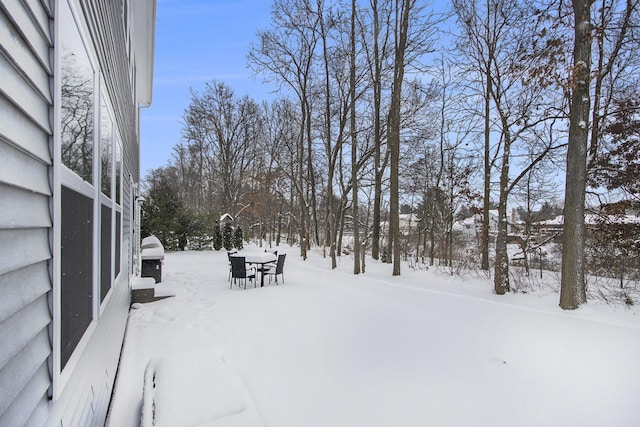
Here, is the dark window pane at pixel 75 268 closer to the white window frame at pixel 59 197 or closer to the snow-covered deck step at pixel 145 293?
the white window frame at pixel 59 197

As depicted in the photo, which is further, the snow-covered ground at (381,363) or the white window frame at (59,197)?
the snow-covered ground at (381,363)

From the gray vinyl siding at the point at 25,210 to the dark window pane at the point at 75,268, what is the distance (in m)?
0.26

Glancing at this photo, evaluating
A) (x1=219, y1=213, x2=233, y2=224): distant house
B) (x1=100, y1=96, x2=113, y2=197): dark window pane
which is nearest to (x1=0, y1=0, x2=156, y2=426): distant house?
(x1=100, y1=96, x2=113, y2=197): dark window pane

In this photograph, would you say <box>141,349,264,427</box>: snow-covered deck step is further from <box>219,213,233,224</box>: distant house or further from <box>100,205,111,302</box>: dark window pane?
<box>219,213,233,224</box>: distant house

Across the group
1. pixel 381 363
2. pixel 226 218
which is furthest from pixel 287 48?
pixel 381 363

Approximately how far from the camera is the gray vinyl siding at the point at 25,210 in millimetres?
871

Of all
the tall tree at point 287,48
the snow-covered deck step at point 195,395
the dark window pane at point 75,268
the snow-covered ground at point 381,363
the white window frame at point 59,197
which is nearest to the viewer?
the white window frame at point 59,197

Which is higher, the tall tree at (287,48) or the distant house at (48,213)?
the tall tree at (287,48)

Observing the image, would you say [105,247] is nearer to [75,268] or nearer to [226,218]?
[75,268]

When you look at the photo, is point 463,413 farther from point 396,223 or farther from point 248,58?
point 248,58

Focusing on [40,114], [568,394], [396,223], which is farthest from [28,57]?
[396,223]

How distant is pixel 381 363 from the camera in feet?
13.6

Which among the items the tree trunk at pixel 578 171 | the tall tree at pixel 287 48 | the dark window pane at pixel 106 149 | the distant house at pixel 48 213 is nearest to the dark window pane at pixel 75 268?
the distant house at pixel 48 213

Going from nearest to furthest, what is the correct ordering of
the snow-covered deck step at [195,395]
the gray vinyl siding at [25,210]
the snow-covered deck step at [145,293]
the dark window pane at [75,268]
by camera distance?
1. the gray vinyl siding at [25,210]
2. the dark window pane at [75,268]
3. the snow-covered deck step at [195,395]
4. the snow-covered deck step at [145,293]
